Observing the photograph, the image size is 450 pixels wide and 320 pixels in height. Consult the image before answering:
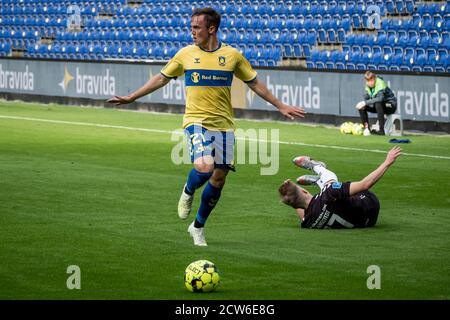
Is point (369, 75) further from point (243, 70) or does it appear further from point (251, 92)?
point (243, 70)

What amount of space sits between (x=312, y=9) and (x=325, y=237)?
67.8 ft

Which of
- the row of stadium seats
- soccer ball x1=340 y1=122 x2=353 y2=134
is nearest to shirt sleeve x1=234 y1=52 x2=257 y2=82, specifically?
soccer ball x1=340 y1=122 x2=353 y2=134

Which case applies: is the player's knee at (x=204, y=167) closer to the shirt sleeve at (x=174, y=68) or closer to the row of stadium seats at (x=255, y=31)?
the shirt sleeve at (x=174, y=68)

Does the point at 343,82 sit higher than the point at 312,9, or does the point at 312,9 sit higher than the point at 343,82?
the point at 312,9

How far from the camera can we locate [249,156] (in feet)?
68.3

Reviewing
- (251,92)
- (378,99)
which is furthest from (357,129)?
(251,92)

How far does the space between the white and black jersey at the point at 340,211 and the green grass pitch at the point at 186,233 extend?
0.17 m

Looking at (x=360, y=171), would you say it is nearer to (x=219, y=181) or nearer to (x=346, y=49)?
(x=219, y=181)

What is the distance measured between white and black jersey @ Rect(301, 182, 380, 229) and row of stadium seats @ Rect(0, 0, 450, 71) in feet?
47.1

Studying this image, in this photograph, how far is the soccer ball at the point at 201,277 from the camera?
911 centimetres

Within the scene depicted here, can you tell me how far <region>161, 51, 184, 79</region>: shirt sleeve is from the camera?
1188 cm

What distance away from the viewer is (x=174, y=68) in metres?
11.9

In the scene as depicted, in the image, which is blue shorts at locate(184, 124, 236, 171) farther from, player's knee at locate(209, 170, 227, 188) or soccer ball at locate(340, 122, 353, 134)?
soccer ball at locate(340, 122, 353, 134)
